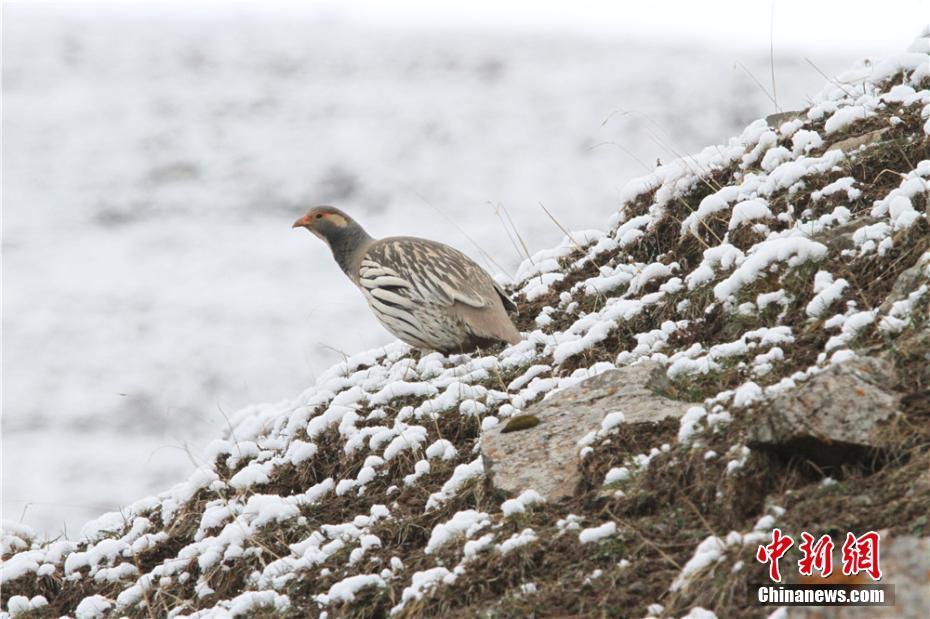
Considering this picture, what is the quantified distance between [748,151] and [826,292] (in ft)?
10.6

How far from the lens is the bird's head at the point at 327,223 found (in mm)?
9492

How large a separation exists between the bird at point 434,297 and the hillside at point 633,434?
0.19 metres

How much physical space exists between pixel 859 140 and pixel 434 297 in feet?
10.5

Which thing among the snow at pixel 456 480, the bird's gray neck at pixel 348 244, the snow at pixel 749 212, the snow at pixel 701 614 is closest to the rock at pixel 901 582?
the snow at pixel 701 614

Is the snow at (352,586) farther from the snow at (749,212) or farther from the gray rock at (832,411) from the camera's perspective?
the snow at (749,212)

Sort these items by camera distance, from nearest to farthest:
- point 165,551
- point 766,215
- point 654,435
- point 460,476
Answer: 1. point 654,435
2. point 460,476
3. point 165,551
4. point 766,215

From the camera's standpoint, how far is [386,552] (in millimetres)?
6000

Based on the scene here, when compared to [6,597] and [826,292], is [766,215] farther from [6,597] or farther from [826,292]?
[6,597]

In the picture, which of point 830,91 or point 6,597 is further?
point 830,91

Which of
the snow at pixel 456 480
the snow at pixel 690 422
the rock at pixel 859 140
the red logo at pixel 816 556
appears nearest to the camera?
the red logo at pixel 816 556

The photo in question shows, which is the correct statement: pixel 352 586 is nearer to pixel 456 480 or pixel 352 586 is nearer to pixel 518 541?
pixel 518 541

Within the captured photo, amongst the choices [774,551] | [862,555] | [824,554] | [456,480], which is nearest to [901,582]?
[862,555]

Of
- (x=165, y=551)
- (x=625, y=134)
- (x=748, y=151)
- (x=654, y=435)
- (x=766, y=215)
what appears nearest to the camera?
(x=654, y=435)

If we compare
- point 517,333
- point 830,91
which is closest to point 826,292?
point 517,333
